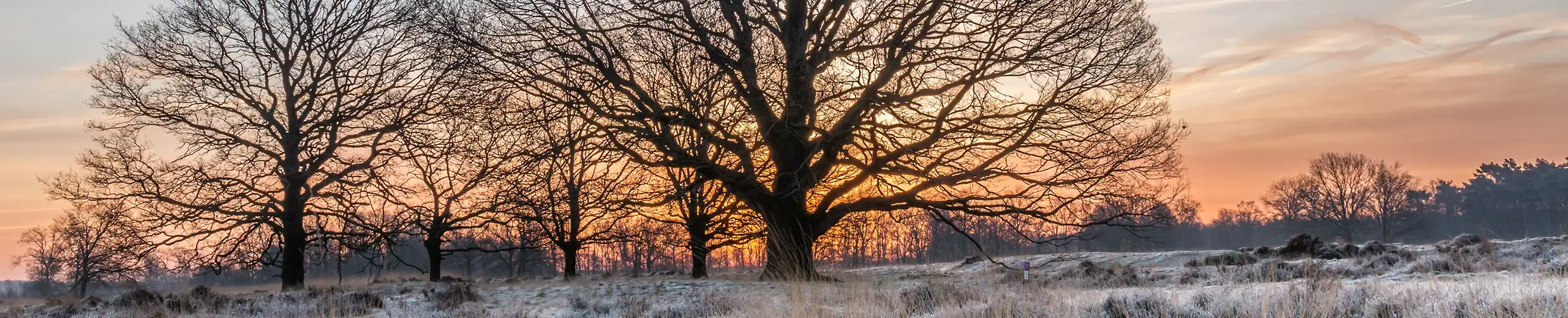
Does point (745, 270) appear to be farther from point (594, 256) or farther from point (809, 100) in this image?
point (594, 256)

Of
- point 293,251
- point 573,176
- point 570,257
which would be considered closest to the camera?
point 573,176

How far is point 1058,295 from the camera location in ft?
A: 24.9

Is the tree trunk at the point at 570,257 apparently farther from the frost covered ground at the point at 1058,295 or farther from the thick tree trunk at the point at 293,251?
the frost covered ground at the point at 1058,295

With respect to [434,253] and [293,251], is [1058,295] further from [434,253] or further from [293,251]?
[434,253]

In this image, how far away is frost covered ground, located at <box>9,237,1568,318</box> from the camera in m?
6.62

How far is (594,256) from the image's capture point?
71000 millimetres

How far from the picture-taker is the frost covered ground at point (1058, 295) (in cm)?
662

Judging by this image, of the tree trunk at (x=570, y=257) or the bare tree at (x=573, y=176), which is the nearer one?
the bare tree at (x=573, y=176)

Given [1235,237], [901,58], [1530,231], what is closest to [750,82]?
[901,58]

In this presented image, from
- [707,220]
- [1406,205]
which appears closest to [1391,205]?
[1406,205]

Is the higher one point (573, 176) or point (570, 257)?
point (573, 176)

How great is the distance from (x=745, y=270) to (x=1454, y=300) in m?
16.4

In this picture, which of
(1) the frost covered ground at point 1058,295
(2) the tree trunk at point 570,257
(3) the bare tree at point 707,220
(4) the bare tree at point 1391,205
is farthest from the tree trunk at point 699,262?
(4) the bare tree at point 1391,205

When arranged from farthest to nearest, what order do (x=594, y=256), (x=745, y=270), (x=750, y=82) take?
(x=594, y=256)
(x=745, y=270)
(x=750, y=82)
